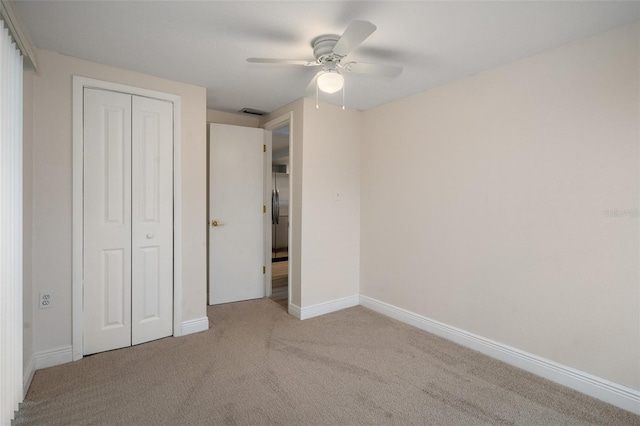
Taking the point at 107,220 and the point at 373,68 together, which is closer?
the point at 373,68

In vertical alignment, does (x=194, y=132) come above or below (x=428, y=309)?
above

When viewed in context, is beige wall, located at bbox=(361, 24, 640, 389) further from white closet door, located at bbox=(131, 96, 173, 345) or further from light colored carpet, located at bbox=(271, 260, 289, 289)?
white closet door, located at bbox=(131, 96, 173, 345)

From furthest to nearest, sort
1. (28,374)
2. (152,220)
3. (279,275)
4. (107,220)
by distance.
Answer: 1. (279,275)
2. (152,220)
3. (107,220)
4. (28,374)

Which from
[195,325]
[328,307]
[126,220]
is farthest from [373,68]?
[195,325]

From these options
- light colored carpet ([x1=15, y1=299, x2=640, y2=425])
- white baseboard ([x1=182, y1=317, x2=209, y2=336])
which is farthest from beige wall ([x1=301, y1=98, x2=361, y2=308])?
white baseboard ([x1=182, y1=317, x2=209, y2=336])

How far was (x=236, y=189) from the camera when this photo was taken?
12.4 feet

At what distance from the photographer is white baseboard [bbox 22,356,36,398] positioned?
1983 millimetres

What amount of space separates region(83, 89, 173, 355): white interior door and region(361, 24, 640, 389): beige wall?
87.9 inches

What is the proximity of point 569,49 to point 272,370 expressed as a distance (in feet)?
9.74

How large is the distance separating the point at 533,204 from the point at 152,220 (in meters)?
2.99

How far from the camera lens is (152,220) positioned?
2.71 metres

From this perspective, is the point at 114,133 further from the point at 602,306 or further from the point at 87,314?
the point at 602,306

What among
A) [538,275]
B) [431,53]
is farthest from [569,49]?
[538,275]

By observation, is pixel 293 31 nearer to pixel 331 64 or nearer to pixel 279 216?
pixel 331 64
